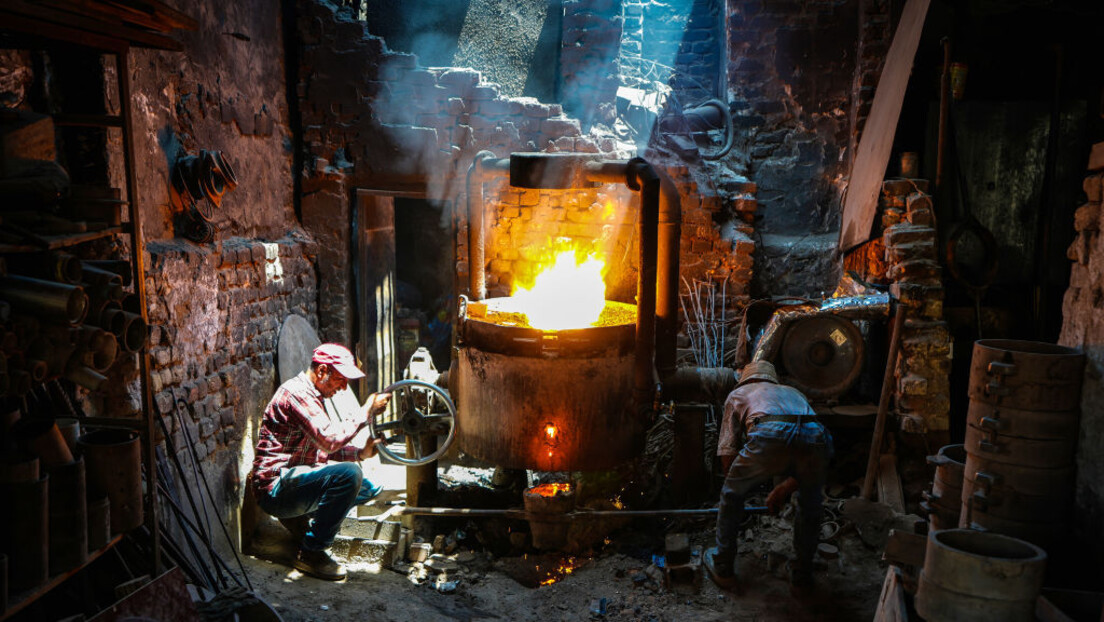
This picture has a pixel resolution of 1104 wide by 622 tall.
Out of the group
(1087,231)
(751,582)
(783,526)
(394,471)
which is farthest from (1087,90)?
(394,471)

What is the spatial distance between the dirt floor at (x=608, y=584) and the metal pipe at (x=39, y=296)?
2.66 meters

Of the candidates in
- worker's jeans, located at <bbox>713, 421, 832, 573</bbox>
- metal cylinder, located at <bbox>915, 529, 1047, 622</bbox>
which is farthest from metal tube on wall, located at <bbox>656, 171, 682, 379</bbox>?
metal cylinder, located at <bbox>915, 529, 1047, 622</bbox>

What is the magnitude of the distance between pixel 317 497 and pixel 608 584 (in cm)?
214

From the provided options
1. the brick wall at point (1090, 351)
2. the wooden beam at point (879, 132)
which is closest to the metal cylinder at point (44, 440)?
the brick wall at point (1090, 351)

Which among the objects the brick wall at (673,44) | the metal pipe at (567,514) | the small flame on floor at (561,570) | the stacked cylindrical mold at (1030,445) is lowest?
the small flame on floor at (561,570)

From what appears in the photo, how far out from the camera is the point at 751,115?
819cm

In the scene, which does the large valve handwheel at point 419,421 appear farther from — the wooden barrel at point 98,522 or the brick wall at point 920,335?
the brick wall at point 920,335

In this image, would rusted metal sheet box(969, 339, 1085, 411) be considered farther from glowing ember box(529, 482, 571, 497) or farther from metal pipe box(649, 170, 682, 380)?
glowing ember box(529, 482, 571, 497)

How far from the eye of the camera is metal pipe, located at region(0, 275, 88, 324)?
8.30 ft

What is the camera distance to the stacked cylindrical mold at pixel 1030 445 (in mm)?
3014

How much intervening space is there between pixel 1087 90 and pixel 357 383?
7.37 meters

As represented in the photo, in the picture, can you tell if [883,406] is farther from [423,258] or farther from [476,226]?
[423,258]

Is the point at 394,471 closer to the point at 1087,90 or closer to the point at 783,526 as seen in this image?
the point at 783,526

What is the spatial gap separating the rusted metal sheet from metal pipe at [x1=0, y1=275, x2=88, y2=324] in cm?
363
